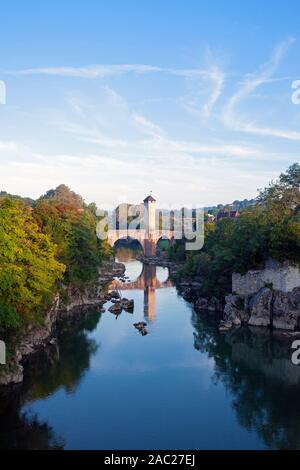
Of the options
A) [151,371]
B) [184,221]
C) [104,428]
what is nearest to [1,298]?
[104,428]

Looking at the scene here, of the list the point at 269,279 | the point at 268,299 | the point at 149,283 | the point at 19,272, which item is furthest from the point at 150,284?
the point at 19,272

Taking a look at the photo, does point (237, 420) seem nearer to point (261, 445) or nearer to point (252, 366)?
point (261, 445)

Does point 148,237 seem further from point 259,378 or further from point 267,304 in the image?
point 259,378

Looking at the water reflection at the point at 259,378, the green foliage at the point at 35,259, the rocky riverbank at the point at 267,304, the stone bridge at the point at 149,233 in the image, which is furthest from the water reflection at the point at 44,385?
the stone bridge at the point at 149,233

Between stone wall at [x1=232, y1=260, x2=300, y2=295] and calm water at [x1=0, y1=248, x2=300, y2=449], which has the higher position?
stone wall at [x1=232, y1=260, x2=300, y2=295]

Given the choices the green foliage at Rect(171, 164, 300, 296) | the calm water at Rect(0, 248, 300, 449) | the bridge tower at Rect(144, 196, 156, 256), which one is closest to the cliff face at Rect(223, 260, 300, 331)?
the green foliage at Rect(171, 164, 300, 296)

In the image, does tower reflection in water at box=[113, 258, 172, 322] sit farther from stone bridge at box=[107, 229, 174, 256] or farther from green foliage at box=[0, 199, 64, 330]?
green foliage at box=[0, 199, 64, 330]
